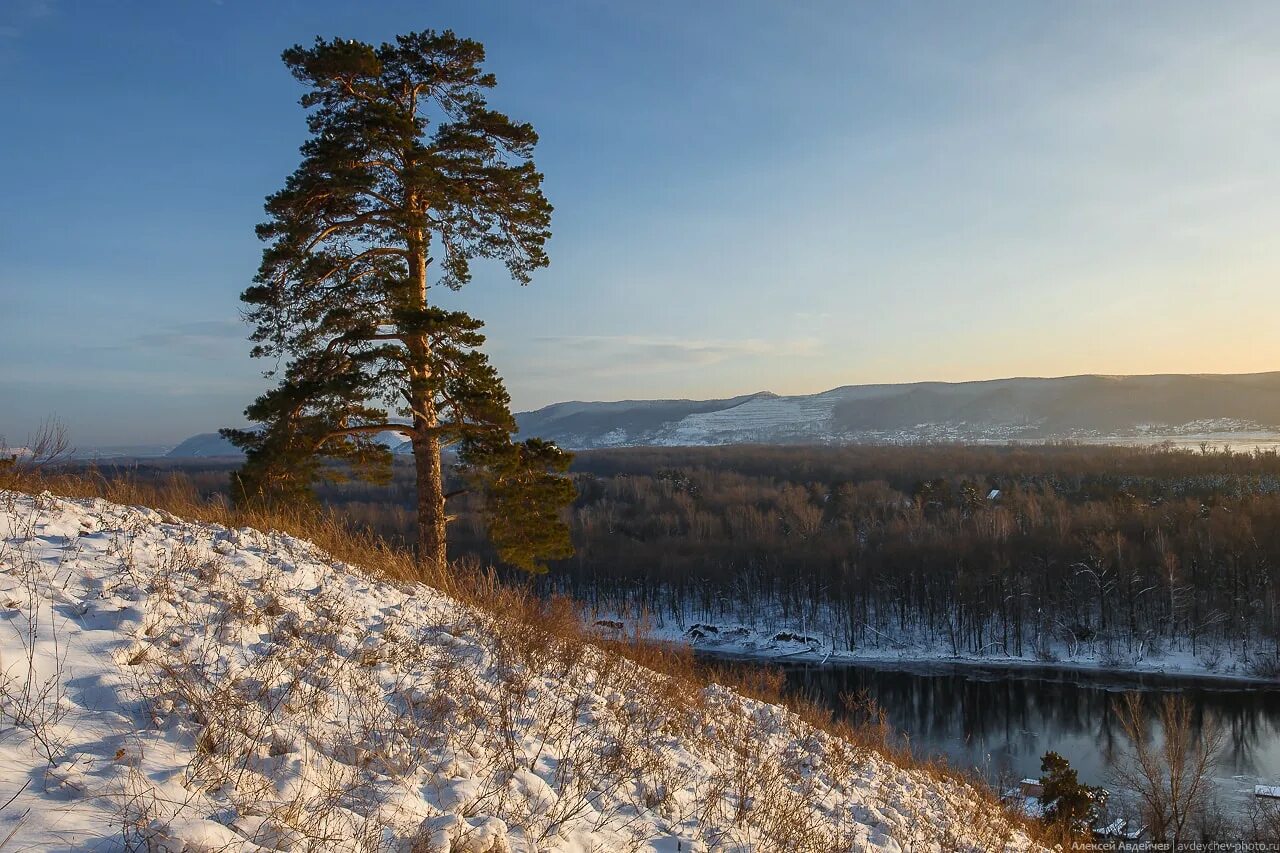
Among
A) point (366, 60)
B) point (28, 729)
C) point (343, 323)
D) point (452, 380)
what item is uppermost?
point (366, 60)

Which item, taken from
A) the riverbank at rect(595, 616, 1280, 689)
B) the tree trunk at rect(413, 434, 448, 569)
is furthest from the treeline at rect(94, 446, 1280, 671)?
the tree trunk at rect(413, 434, 448, 569)

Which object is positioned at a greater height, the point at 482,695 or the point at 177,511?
the point at 177,511

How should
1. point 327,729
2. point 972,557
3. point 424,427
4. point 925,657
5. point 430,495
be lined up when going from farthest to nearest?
point 972,557, point 925,657, point 430,495, point 424,427, point 327,729

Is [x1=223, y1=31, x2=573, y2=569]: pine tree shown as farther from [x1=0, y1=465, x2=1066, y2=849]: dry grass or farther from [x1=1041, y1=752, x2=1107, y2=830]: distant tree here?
[x1=1041, y1=752, x2=1107, y2=830]: distant tree

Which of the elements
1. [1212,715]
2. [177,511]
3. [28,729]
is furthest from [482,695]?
[1212,715]

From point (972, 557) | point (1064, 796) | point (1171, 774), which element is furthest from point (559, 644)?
point (972, 557)

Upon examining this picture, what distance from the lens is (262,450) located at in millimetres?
12477

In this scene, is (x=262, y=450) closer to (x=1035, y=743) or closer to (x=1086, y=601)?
(x=1035, y=743)

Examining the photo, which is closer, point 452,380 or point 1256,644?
point 452,380

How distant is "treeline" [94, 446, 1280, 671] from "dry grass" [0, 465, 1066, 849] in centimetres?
2684

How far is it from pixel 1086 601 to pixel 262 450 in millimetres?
64967

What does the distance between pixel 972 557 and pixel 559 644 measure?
214ft

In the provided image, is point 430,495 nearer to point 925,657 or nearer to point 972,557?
point 925,657

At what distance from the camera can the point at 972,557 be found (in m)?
65.3
